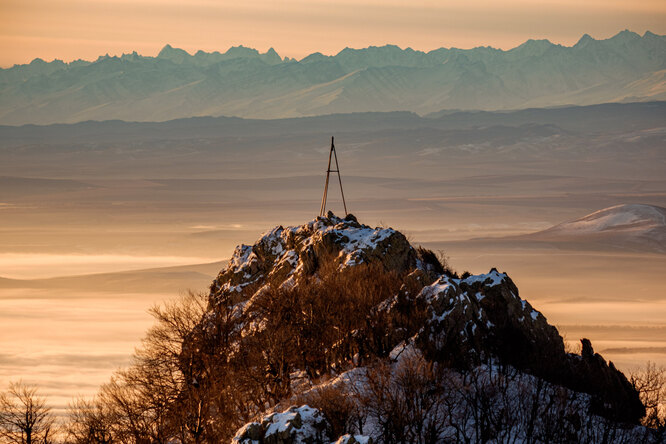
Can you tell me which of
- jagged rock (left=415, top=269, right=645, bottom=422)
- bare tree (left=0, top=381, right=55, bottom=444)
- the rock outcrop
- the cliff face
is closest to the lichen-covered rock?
the rock outcrop

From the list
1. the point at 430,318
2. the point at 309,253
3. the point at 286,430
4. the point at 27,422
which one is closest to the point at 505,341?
the point at 430,318

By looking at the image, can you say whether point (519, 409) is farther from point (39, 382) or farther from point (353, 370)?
point (39, 382)

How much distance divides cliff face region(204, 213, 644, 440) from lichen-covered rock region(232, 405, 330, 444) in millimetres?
9539


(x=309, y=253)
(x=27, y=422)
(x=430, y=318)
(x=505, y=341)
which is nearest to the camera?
(x=430, y=318)

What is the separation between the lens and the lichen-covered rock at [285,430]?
37.2m

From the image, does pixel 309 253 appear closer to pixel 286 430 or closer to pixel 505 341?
pixel 505 341

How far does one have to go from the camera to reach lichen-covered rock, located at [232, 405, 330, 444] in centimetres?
3719

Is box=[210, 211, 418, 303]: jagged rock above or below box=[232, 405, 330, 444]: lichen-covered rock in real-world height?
above

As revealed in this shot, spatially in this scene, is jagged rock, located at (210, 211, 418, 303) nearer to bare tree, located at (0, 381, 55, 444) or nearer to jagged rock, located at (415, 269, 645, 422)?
jagged rock, located at (415, 269, 645, 422)

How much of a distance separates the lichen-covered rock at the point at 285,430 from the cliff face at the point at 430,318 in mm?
9539

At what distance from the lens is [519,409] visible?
148 ft

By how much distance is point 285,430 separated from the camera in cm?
3716

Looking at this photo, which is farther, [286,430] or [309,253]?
[309,253]

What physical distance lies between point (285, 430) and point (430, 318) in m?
13.0
